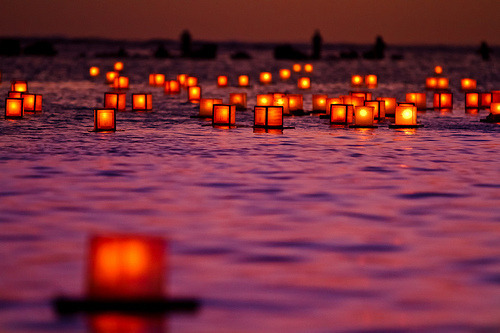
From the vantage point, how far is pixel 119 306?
18.9 feet

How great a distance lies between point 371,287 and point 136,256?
4.99 feet

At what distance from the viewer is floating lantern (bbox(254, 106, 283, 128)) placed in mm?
19578

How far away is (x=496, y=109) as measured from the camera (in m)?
21.9

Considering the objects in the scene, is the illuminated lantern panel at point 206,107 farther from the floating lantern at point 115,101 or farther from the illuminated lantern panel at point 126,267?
the illuminated lantern panel at point 126,267

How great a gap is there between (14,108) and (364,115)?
7087mm

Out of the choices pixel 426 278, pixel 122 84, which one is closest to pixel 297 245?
pixel 426 278

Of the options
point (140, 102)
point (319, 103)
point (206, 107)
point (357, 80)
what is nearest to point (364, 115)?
point (206, 107)

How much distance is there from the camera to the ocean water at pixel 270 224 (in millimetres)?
5789

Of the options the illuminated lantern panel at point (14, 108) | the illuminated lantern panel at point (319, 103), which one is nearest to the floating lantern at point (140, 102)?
the illuminated lantern panel at point (14, 108)

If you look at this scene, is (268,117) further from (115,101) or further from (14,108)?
(115,101)

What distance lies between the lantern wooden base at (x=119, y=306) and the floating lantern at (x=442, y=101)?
69.6ft

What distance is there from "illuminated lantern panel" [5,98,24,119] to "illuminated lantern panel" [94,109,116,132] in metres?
3.24

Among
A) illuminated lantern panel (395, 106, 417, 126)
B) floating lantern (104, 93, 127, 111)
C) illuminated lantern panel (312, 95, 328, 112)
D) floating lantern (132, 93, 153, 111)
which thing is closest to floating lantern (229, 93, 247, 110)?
illuminated lantern panel (312, 95, 328, 112)

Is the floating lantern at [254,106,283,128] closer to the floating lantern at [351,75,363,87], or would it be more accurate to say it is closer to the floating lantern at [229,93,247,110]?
the floating lantern at [229,93,247,110]
